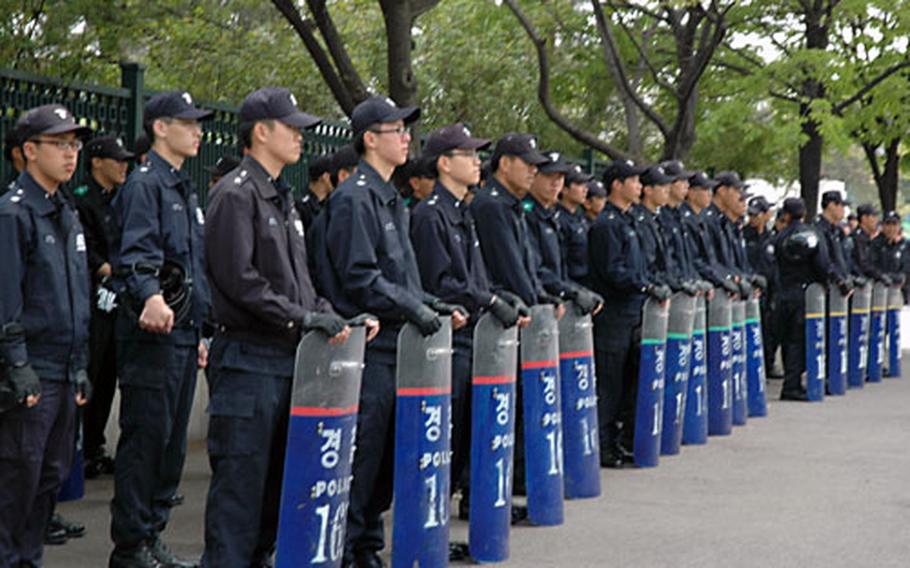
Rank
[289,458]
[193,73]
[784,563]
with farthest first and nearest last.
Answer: [193,73] < [784,563] < [289,458]

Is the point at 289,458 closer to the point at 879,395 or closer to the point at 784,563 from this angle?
the point at 784,563

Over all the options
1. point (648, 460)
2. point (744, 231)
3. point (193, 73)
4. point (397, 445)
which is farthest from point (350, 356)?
point (193, 73)

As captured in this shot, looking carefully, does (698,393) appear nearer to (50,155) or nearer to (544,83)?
(544,83)

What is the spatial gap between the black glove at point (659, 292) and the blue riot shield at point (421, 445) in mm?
4023

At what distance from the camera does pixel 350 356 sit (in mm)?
6039

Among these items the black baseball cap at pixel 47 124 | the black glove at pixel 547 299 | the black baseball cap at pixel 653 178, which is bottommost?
the black glove at pixel 547 299

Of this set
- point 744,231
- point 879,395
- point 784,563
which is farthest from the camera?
point 744,231

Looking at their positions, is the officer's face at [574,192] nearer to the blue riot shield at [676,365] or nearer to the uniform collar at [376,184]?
the blue riot shield at [676,365]

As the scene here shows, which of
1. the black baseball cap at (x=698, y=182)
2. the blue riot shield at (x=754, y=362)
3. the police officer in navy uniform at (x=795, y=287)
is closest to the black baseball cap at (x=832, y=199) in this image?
the police officer in navy uniform at (x=795, y=287)

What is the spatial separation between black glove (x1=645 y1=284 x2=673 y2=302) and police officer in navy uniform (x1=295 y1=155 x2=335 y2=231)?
92.9 inches

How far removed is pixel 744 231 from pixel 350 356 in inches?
511

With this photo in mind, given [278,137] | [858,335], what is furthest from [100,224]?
[858,335]

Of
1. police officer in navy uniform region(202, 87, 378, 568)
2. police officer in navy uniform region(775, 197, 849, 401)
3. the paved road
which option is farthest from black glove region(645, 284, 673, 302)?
police officer in navy uniform region(775, 197, 849, 401)

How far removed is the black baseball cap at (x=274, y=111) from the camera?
253 inches
